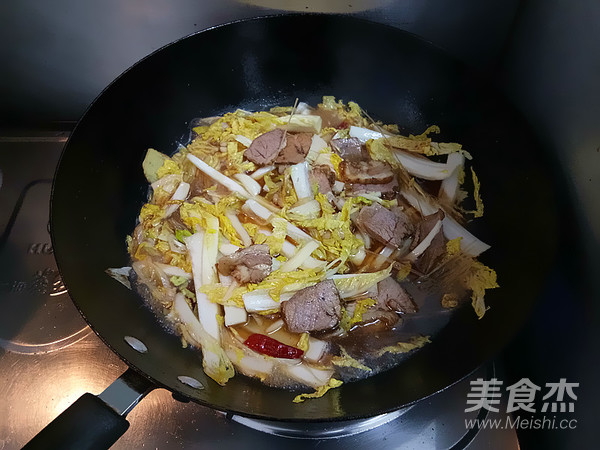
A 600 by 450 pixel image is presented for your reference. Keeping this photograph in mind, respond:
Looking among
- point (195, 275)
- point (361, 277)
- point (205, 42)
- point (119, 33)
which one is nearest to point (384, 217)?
point (361, 277)

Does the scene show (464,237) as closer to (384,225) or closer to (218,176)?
(384,225)

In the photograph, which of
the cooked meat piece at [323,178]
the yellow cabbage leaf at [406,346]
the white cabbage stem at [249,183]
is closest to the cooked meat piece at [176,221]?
the white cabbage stem at [249,183]

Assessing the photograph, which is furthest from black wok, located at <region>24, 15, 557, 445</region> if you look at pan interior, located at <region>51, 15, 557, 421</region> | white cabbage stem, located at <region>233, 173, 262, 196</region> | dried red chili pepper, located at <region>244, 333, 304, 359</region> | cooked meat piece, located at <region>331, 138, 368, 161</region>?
white cabbage stem, located at <region>233, 173, 262, 196</region>

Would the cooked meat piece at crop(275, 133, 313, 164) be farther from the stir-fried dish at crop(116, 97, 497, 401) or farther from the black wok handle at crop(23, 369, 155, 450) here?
the black wok handle at crop(23, 369, 155, 450)

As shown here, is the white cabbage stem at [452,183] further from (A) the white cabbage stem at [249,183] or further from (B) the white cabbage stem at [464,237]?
(A) the white cabbage stem at [249,183]

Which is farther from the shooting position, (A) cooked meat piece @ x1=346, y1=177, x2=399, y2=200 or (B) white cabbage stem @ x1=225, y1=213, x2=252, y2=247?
(A) cooked meat piece @ x1=346, y1=177, x2=399, y2=200

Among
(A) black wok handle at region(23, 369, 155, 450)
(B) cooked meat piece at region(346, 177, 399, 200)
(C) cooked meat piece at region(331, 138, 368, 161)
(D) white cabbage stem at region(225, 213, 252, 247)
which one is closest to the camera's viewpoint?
(A) black wok handle at region(23, 369, 155, 450)
